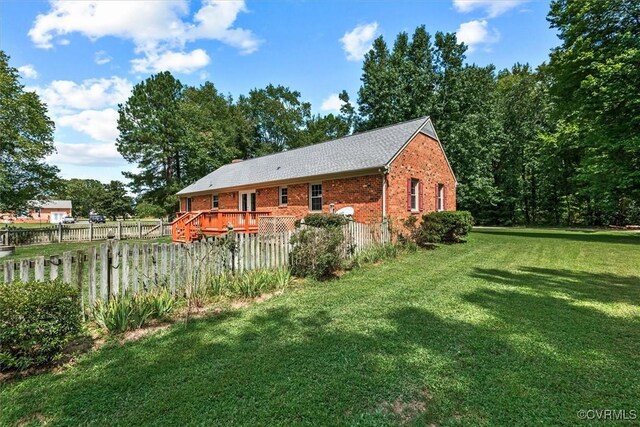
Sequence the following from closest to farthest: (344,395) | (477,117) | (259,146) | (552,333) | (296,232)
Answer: (344,395)
(552,333)
(296,232)
(477,117)
(259,146)

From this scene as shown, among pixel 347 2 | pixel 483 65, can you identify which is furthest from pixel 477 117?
pixel 347 2

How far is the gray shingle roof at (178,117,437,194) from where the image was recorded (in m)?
13.6

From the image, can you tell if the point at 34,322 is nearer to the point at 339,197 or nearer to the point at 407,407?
the point at 407,407

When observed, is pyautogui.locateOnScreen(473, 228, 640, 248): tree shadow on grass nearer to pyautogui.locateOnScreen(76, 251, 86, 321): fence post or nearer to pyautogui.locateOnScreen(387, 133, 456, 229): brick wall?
pyautogui.locateOnScreen(387, 133, 456, 229): brick wall

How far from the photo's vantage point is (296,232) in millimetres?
7469

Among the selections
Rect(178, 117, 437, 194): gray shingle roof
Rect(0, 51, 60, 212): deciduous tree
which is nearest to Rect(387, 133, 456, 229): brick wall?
Rect(178, 117, 437, 194): gray shingle roof

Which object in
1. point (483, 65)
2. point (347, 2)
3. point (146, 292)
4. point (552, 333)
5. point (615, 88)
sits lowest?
point (552, 333)

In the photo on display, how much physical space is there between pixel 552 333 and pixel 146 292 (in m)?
6.25

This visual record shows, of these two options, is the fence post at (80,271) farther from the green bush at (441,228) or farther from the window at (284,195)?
the window at (284,195)

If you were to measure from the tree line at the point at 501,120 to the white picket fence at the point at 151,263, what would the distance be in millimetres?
16676

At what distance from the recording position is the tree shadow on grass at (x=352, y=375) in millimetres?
2553

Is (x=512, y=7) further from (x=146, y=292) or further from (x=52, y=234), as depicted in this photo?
(x=52, y=234)

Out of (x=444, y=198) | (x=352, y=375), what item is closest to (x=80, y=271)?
(x=352, y=375)

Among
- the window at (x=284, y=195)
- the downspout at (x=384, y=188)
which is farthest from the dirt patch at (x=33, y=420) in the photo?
the window at (x=284, y=195)
